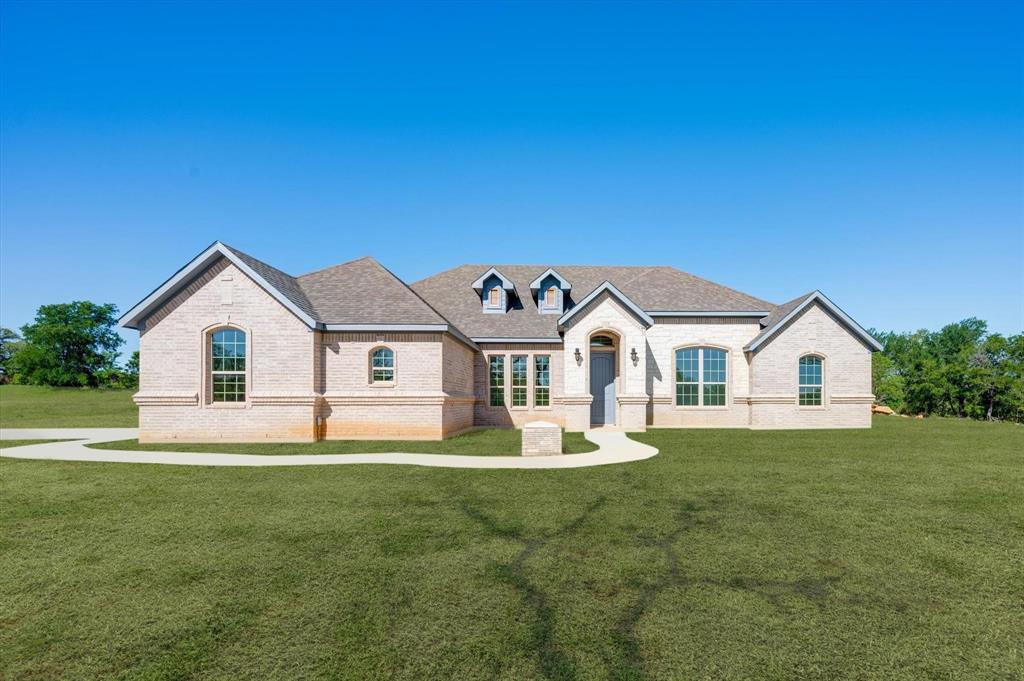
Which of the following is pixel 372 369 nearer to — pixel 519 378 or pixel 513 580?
pixel 519 378

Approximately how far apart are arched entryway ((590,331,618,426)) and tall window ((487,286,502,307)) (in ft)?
16.9

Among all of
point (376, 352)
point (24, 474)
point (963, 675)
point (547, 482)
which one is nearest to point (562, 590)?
point (963, 675)

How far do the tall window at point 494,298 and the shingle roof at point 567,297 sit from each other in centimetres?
61

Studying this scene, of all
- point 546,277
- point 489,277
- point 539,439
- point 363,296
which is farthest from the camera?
point 489,277

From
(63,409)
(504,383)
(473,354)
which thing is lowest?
(63,409)

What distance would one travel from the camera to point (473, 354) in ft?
77.8

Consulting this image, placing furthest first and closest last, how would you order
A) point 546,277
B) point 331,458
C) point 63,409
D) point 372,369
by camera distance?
1. point 63,409
2. point 546,277
3. point 372,369
4. point 331,458

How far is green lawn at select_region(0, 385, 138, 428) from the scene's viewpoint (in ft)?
80.3

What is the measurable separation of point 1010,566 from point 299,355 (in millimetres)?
17885

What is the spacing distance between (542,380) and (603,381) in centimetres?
290

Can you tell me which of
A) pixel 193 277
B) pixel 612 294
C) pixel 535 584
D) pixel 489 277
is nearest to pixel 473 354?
pixel 489 277

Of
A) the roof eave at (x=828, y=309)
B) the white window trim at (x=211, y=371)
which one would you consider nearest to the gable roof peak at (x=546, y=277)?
the roof eave at (x=828, y=309)

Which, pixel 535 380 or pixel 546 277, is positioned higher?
pixel 546 277

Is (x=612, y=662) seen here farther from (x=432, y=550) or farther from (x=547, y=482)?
(x=547, y=482)
